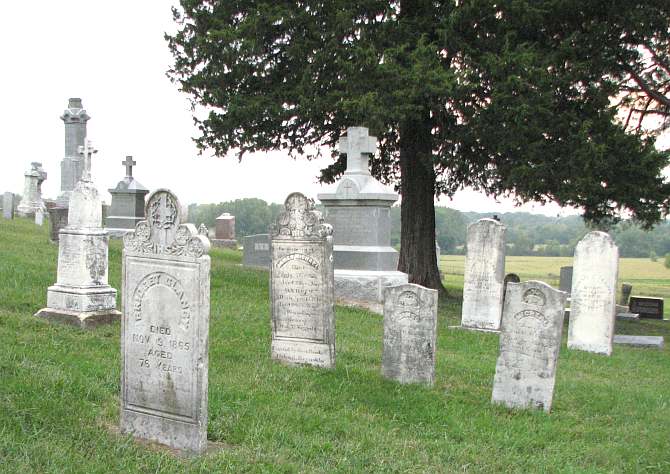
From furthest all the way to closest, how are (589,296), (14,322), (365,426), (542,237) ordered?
(542,237) → (589,296) → (14,322) → (365,426)

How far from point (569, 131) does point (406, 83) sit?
132 inches

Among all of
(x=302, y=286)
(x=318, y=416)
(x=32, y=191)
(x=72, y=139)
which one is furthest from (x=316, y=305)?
(x=32, y=191)

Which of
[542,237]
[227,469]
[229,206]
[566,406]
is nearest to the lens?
[227,469]

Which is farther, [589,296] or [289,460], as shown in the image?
[589,296]

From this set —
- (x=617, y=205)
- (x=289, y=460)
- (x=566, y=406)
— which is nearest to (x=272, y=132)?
(x=617, y=205)

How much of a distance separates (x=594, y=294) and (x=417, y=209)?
5739 millimetres

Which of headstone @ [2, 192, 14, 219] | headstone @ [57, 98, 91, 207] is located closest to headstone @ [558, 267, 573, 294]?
headstone @ [57, 98, 91, 207]

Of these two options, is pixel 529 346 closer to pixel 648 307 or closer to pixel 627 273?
pixel 648 307

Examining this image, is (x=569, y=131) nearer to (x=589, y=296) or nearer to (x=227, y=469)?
(x=589, y=296)

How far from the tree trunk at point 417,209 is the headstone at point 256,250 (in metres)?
4.77

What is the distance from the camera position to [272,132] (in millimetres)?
16062

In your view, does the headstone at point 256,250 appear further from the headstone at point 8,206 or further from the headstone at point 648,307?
the headstone at point 648,307

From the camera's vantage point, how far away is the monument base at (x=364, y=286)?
12648mm

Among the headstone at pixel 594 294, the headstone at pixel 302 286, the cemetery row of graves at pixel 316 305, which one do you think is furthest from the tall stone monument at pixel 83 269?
the headstone at pixel 594 294
